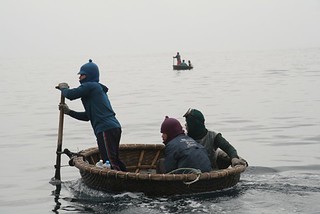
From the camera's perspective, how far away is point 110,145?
908cm

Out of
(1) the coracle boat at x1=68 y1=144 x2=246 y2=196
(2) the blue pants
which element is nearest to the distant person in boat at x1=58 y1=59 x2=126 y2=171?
(2) the blue pants

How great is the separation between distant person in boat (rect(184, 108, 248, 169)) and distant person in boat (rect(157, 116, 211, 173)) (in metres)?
0.54

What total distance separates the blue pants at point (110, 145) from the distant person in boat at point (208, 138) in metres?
1.17

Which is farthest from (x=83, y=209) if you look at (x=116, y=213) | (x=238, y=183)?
(x=238, y=183)

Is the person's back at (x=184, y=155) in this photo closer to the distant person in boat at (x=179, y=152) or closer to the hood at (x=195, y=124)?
the distant person in boat at (x=179, y=152)

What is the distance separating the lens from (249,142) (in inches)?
580

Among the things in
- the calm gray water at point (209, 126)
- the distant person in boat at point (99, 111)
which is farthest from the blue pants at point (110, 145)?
the calm gray water at point (209, 126)

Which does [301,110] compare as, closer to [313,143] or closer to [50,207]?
[313,143]

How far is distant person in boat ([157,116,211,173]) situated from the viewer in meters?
8.24

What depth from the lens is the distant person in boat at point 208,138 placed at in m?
9.04

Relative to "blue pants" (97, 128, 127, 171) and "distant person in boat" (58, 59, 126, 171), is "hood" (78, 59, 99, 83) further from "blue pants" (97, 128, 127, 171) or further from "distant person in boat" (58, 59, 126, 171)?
"blue pants" (97, 128, 127, 171)

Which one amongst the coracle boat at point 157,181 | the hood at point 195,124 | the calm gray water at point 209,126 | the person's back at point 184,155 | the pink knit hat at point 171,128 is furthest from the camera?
the hood at point 195,124

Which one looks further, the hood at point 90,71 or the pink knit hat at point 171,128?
the hood at point 90,71

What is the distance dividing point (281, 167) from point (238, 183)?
243 cm
